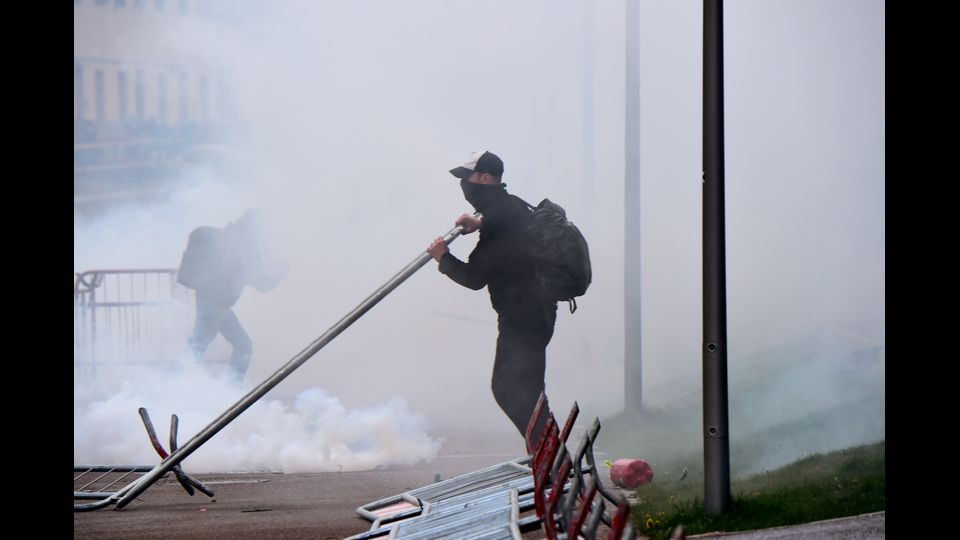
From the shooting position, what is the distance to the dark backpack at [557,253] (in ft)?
23.7

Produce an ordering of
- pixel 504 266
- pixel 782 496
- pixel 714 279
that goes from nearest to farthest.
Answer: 1. pixel 714 279
2. pixel 782 496
3. pixel 504 266

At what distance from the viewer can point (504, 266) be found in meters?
7.23

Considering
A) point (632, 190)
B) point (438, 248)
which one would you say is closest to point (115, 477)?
point (438, 248)

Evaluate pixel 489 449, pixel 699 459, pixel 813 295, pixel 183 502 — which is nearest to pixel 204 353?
pixel 183 502

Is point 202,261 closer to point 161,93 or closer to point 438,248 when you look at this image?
point 161,93

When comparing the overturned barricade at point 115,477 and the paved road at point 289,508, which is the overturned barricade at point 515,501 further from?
the overturned barricade at point 115,477

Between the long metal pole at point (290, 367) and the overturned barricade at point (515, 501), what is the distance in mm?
1018

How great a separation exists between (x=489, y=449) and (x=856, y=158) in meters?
2.87

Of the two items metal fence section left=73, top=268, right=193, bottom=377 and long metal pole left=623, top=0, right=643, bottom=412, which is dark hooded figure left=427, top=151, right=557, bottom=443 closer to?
long metal pole left=623, top=0, right=643, bottom=412

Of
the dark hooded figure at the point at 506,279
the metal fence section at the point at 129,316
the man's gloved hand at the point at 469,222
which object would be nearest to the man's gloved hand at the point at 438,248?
the dark hooded figure at the point at 506,279

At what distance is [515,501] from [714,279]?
5.35 feet

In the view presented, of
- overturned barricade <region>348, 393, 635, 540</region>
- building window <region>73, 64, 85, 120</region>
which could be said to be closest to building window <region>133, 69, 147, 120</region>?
building window <region>73, 64, 85, 120</region>

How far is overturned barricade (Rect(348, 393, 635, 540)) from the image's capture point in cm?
500
